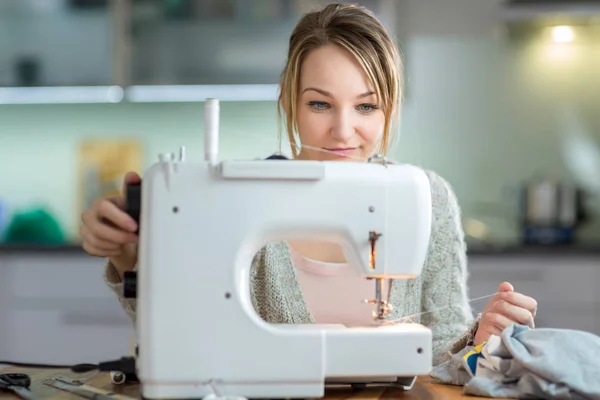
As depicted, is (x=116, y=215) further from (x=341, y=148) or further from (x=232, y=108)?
(x=232, y=108)

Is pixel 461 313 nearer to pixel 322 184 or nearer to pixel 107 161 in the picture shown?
pixel 322 184

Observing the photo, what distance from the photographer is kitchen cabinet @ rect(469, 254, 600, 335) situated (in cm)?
338

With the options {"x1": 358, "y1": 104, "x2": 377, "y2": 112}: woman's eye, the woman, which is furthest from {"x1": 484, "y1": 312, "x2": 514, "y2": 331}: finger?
{"x1": 358, "y1": 104, "x2": 377, "y2": 112}: woman's eye

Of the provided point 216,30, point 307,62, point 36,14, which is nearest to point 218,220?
point 307,62

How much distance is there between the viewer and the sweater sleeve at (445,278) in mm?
1713

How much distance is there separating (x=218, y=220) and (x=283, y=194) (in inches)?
3.8

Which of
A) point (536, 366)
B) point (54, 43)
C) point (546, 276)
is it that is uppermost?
point (54, 43)

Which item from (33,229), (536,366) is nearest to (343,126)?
(536,366)

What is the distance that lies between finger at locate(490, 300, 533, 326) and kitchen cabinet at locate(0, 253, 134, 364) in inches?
92.3

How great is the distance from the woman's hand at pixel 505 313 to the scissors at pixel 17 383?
2.27ft

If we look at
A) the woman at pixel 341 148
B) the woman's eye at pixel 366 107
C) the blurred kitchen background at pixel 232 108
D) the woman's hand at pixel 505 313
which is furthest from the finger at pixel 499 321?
the blurred kitchen background at pixel 232 108

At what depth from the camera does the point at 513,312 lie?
1385 millimetres

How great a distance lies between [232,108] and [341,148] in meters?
2.49

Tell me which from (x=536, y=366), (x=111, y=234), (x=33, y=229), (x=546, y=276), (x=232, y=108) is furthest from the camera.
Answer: (x=232, y=108)
